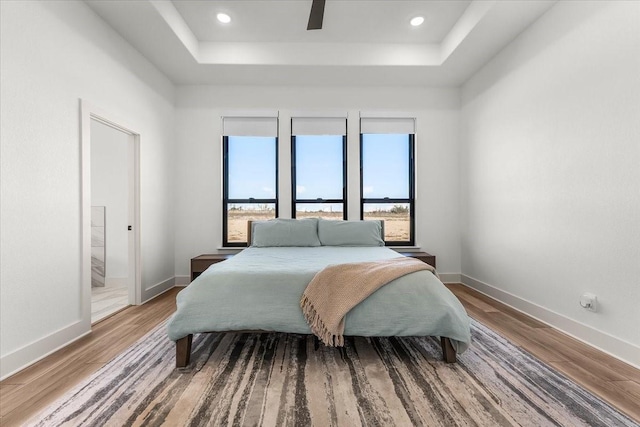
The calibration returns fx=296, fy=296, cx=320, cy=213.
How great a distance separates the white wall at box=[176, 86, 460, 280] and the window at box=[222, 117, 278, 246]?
0.45 feet

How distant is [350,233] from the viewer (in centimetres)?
354

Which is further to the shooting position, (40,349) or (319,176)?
(319,176)

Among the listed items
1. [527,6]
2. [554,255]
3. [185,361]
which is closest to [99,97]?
[185,361]

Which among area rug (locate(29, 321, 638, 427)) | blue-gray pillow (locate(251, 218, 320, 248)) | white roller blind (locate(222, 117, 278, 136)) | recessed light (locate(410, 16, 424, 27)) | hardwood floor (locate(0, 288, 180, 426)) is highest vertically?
recessed light (locate(410, 16, 424, 27))

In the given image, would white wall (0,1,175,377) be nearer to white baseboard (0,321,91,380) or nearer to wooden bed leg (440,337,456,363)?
white baseboard (0,321,91,380)

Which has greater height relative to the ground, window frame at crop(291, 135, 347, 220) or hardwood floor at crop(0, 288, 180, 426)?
window frame at crop(291, 135, 347, 220)

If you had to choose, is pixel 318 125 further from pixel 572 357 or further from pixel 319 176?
pixel 572 357

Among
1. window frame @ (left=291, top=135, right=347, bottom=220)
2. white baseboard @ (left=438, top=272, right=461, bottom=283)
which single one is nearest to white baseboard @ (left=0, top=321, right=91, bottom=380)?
window frame @ (left=291, top=135, right=347, bottom=220)

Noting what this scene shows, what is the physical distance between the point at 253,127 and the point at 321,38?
1422mm

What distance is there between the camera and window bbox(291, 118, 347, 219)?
13.8ft

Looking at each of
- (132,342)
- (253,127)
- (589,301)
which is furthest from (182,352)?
(253,127)

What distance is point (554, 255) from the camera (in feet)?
8.29

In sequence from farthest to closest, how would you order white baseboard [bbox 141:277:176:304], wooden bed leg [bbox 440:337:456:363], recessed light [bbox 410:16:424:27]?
white baseboard [bbox 141:277:176:304], recessed light [bbox 410:16:424:27], wooden bed leg [bbox 440:337:456:363]

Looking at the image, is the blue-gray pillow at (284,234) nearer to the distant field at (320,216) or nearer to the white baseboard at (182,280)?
the distant field at (320,216)
